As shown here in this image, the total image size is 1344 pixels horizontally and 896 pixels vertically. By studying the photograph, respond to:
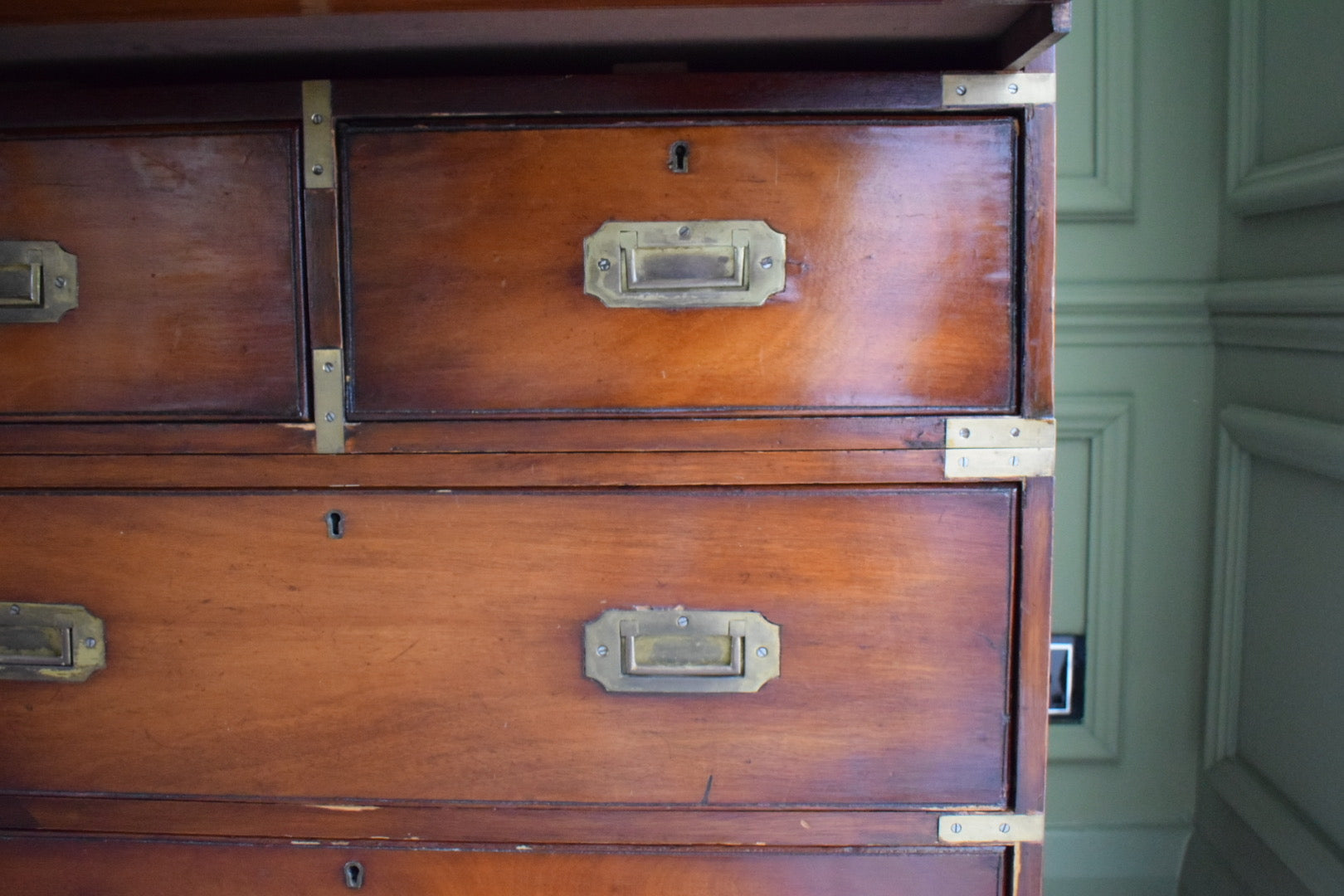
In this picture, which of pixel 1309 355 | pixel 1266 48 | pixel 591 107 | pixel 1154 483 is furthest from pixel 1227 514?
pixel 591 107

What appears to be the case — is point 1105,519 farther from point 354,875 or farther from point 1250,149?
point 354,875

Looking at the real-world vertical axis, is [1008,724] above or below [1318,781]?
above

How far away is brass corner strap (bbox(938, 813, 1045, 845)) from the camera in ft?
2.38

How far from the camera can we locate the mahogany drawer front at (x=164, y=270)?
0.71m

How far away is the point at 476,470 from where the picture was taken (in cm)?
71

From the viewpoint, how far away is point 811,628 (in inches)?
28.3

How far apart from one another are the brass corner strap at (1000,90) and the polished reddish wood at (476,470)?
242mm

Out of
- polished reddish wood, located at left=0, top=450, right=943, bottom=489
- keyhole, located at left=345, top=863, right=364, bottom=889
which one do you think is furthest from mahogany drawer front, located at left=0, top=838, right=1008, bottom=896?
polished reddish wood, located at left=0, top=450, right=943, bottom=489

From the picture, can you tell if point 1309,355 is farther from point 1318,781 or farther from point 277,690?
point 277,690

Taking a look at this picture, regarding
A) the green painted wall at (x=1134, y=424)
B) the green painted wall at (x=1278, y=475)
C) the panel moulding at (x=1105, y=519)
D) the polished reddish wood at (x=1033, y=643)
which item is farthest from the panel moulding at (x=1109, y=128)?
the polished reddish wood at (x=1033, y=643)

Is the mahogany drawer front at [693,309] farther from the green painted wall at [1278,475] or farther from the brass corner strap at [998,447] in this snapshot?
the green painted wall at [1278,475]

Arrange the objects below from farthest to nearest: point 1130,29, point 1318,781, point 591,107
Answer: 1. point 1130,29
2. point 1318,781
3. point 591,107

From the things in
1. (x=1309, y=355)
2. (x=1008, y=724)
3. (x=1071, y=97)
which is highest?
(x=1071, y=97)

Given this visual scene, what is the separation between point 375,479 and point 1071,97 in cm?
90
